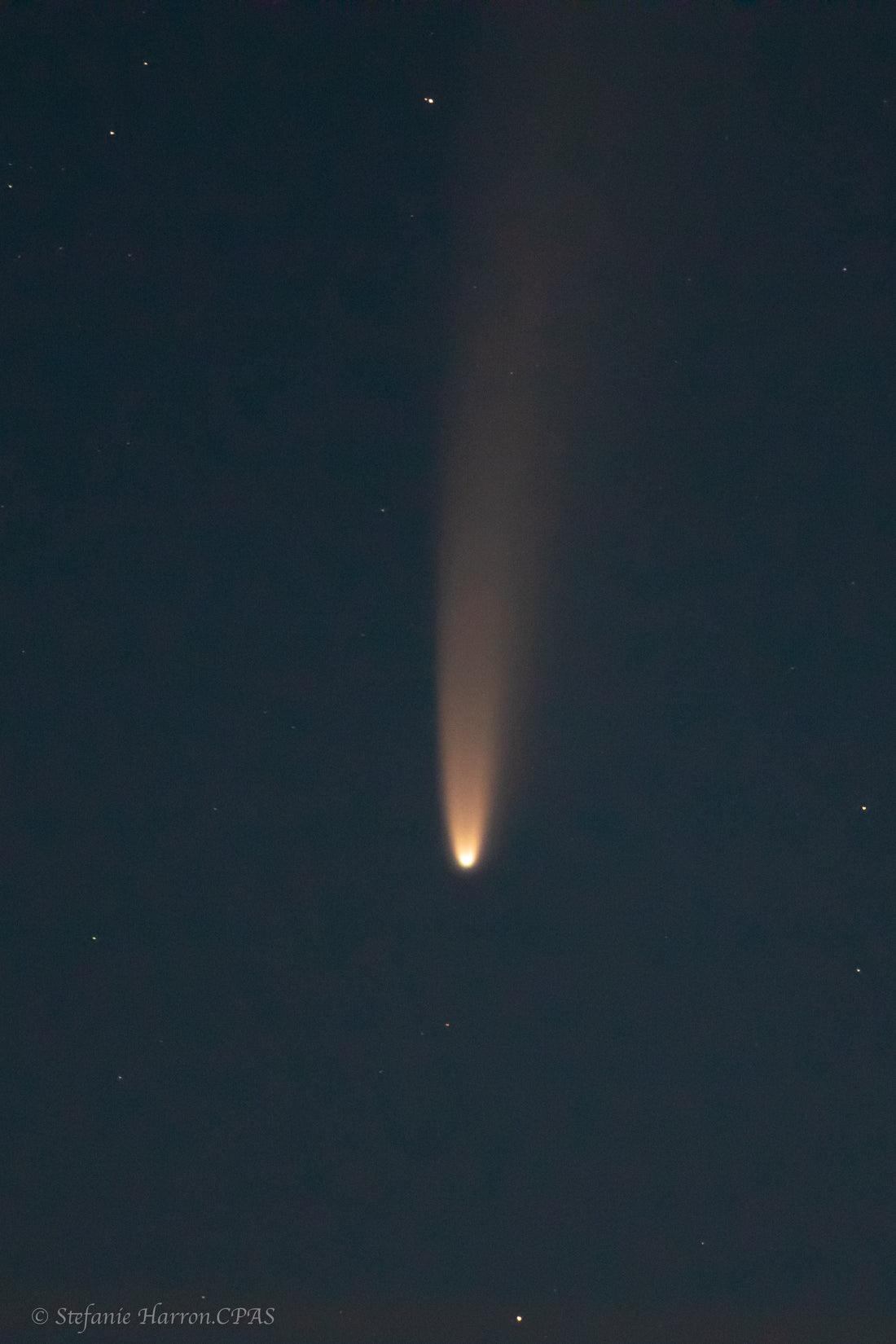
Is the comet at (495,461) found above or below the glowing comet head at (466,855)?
above

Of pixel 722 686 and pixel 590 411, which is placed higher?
pixel 590 411

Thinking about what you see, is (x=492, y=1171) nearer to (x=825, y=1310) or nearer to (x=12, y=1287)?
(x=825, y=1310)

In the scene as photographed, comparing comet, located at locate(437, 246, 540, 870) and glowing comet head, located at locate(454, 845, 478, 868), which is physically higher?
comet, located at locate(437, 246, 540, 870)

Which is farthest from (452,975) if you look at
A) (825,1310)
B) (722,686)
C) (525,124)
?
(525,124)

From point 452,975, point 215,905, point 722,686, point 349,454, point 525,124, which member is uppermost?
point 525,124

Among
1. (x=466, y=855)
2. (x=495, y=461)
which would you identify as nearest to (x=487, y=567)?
(x=495, y=461)

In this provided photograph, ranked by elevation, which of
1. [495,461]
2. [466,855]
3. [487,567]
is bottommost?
[466,855]

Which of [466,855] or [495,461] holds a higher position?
[495,461]

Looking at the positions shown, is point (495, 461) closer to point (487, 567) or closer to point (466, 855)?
point (487, 567)

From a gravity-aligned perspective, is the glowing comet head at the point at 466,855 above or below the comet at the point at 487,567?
below

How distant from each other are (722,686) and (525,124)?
0.83 m

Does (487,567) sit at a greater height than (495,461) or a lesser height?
lesser

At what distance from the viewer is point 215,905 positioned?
1.54 metres

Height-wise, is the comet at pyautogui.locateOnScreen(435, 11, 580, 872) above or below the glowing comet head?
above
